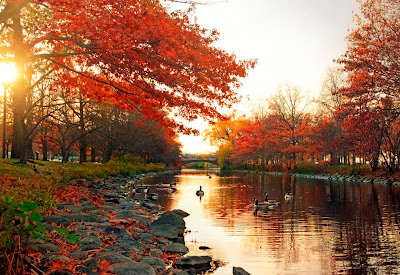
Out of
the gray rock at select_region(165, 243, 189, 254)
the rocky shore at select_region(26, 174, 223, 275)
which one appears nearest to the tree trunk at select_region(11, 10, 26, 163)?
the rocky shore at select_region(26, 174, 223, 275)

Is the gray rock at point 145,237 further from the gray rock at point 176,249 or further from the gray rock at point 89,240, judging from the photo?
the gray rock at point 89,240

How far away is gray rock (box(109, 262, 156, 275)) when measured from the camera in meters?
5.91

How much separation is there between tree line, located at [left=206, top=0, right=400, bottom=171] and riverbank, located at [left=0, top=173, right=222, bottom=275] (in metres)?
20.1

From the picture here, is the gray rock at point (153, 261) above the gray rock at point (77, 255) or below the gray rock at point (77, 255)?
below

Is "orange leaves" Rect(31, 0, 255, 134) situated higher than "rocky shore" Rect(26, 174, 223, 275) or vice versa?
"orange leaves" Rect(31, 0, 255, 134)

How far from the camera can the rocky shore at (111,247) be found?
5500mm

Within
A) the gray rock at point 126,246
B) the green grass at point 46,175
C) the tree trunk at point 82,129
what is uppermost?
the tree trunk at point 82,129

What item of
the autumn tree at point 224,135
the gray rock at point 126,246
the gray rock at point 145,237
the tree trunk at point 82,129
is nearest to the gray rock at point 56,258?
the gray rock at point 126,246

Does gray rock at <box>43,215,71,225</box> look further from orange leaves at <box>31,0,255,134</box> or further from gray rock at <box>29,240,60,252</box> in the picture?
orange leaves at <box>31,0,255,134</box>

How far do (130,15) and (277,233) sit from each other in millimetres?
A: 8634

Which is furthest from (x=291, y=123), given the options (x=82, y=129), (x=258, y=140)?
(x=82, y=129)

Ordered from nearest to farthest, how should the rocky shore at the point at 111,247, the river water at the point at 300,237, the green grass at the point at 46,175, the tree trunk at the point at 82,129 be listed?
1. the rocky shore at the point at 111,247
2. the river water at the point at 300,237
3. the green grass at the point at 46,175
4. the tree trunk at the point at 82,129

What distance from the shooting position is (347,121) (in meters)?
26.4

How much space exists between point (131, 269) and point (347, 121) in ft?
80.1
